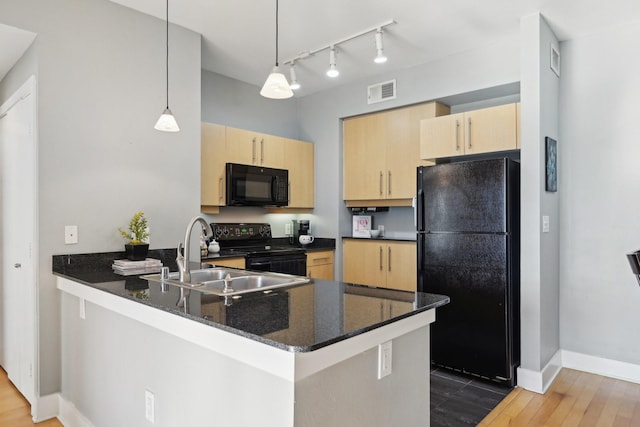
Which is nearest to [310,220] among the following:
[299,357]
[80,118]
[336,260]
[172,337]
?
[336,260]

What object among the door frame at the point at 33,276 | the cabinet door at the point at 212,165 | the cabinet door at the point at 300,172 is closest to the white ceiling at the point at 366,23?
the cabinet door at the point at 212,165

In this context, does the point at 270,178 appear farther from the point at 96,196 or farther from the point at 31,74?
the point at 31,74

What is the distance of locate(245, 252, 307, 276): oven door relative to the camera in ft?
12.1

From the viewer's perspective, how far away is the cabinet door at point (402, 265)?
3869mm

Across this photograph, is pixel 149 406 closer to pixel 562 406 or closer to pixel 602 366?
pixel 562 406

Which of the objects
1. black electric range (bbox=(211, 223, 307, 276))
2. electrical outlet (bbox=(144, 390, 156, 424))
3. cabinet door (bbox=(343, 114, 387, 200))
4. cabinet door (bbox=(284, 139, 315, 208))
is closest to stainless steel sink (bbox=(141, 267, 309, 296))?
electrical outlet (bbox=(144, 390, 156, 424))

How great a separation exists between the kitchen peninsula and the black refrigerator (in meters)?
1.44

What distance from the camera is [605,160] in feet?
10.5

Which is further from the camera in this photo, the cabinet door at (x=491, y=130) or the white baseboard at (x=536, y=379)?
the cabinet door at (x=491, y=130)

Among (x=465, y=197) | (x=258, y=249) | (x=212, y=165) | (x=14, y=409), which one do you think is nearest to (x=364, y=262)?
(x=258, y=249)

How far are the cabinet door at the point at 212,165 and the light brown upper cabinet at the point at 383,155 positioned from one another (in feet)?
4.68

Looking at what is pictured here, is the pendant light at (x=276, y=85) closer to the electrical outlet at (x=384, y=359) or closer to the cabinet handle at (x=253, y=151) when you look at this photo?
the electrical outlet at (x=384, y=359)

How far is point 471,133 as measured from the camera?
10.9ft

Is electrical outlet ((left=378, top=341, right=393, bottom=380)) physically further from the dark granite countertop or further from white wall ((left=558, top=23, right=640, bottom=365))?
white wall ((left=558, top=23, right=640, bottom=365))
